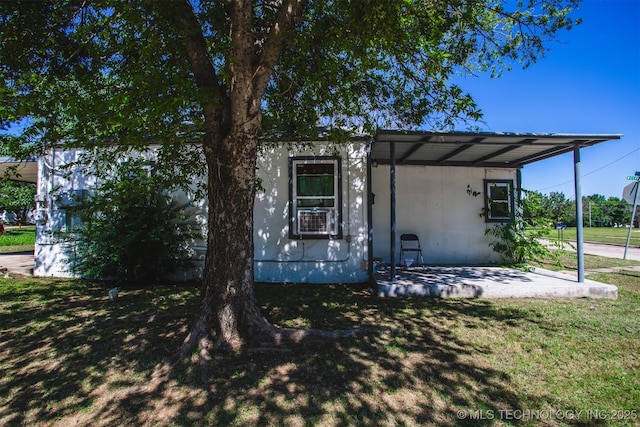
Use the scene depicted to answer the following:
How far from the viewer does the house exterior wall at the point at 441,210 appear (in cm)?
917

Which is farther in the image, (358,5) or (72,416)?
(358,5)

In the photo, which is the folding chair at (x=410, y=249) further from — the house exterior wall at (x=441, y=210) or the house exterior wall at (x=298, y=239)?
the house exterior wall at (x=298, y=239)

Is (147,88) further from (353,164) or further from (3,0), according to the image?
(353,164)

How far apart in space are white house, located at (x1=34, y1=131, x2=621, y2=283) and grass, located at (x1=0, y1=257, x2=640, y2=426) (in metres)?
2.19

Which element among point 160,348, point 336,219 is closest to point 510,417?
point 160,348

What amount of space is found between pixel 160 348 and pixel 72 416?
3.99ft

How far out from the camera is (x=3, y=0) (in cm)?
389

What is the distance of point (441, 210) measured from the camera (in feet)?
30.3

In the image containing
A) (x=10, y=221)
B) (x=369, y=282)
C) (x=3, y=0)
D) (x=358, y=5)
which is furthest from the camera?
(x=10, y=221)

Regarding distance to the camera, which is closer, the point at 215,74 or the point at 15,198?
the point at 215,74

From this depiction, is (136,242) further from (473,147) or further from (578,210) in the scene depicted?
(578,210)

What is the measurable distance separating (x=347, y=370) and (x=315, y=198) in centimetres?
464

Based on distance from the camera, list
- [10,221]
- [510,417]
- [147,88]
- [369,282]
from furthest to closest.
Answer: [10,221]
[369,282]
[147,88]
[510,417]

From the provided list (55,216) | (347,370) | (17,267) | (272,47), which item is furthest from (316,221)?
(17,267)
